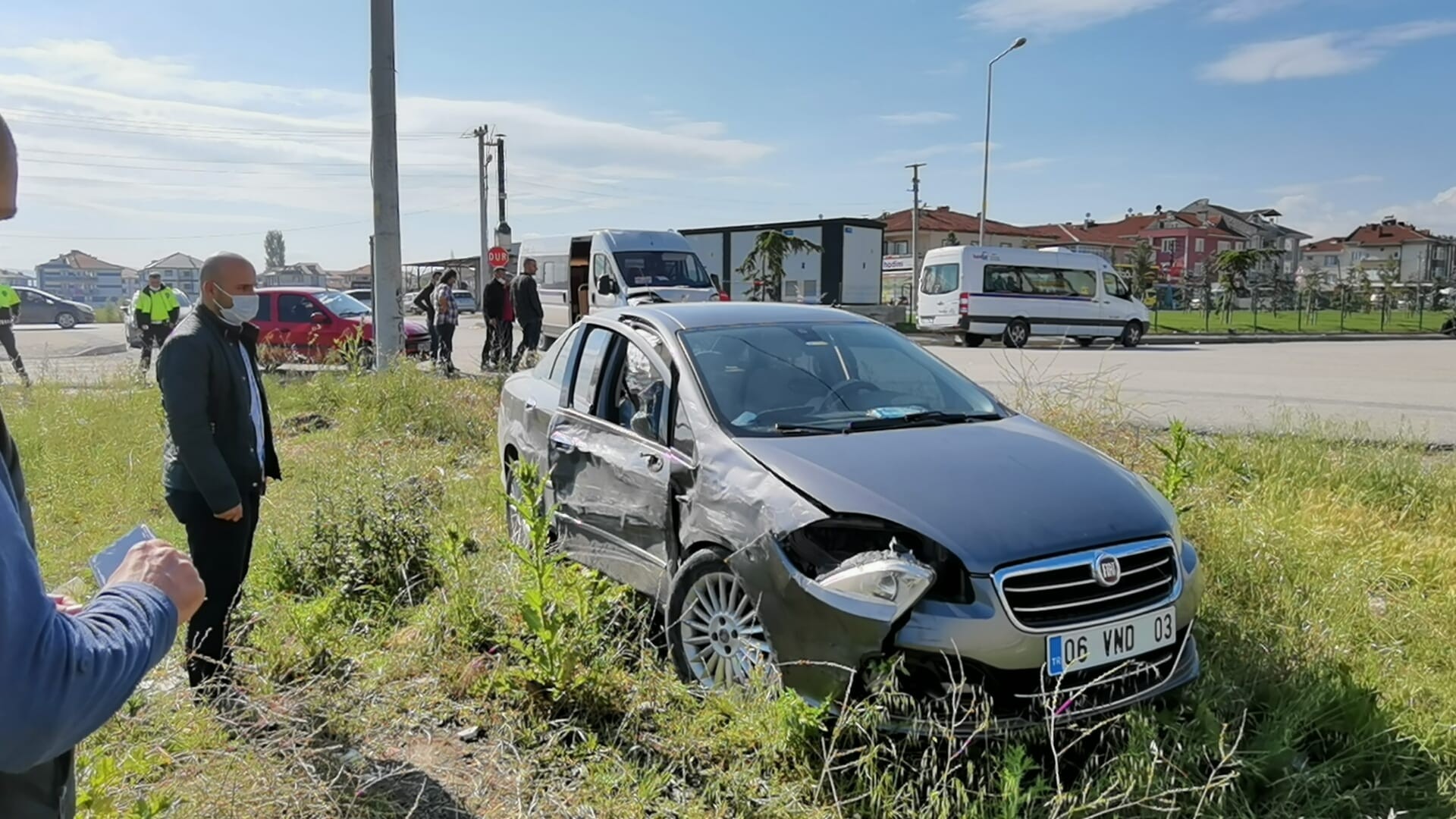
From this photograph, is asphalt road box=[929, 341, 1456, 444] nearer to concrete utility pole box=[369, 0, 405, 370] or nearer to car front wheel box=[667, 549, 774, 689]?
car front wheel box=[667, 549, 774, 689]

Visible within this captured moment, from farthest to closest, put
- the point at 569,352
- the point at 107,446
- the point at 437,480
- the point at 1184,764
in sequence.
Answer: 1. the point at 107,446
2. the point at 437,480
3. the point at 569,352
4. the point at 1184,764

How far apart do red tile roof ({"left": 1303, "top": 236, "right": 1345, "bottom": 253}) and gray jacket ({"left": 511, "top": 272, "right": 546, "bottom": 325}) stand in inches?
4994

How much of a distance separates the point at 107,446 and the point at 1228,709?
28.6 feet

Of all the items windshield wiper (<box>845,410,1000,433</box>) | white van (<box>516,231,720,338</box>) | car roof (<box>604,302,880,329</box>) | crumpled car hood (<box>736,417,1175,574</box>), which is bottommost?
crumpled car hood (<box>736,417,1175,574</box>)

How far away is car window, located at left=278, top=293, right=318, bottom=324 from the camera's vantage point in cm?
1606

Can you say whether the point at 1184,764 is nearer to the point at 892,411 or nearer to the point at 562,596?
the point at 892,411

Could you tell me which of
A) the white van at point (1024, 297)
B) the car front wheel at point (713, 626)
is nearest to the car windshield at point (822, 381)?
the car front wheel at point (713, 626)

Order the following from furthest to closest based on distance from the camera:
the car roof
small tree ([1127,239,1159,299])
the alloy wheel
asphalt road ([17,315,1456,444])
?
1. small tree ([1127,239,1159,299])
2. asphalt road ([17,315,1456,444])
3. the car roof
4. the alloy wheel

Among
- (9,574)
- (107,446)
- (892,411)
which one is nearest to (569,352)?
(892,411)

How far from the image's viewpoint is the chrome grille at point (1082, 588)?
2877 mm

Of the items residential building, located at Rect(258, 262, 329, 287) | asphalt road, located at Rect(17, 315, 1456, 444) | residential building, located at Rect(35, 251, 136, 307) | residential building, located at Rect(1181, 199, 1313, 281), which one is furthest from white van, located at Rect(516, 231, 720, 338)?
residential building, located at Rect(1181, 199, 1313, 281)

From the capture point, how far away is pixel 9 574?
1229 millimetres

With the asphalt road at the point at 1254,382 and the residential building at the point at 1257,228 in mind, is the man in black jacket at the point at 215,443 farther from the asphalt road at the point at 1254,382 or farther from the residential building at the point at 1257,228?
the residential building at the point at 1257,228

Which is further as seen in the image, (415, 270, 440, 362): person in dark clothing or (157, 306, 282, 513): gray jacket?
(415, 270, 440, 362): person in dark clothing
